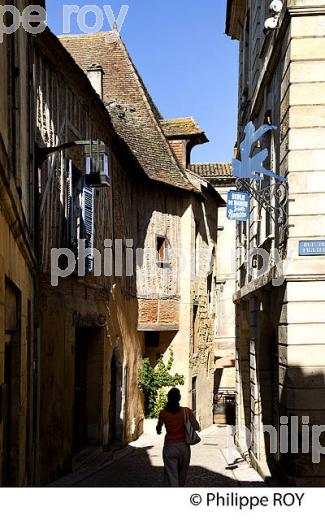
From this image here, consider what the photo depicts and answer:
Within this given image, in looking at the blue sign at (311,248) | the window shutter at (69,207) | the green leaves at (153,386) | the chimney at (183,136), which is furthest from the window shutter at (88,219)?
the chimney at (183,136)

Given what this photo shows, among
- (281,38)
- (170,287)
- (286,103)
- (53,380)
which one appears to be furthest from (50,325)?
(170,287)

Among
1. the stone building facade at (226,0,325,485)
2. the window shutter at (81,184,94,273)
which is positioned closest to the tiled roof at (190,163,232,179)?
the window shutter at (81,184,94,273)

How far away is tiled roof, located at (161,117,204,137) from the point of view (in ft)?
77.0

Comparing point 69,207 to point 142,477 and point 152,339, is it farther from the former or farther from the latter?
point 152,339

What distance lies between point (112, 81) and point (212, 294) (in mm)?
7072

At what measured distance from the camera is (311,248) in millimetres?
10180

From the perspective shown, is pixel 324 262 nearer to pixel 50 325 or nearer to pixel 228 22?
pixel 50 325

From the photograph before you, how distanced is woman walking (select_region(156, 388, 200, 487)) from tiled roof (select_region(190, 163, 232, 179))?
25.8m

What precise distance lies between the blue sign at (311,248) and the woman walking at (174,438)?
252cm

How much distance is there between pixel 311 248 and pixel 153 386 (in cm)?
1134

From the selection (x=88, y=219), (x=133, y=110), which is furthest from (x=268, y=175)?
(x=133, y=110)

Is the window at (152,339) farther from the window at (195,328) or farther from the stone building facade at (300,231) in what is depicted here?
the stone building facade at (300,231)

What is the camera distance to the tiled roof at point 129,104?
2159 centimetres

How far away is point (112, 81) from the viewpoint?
23.1 metres
